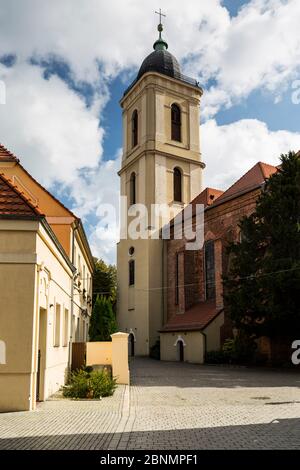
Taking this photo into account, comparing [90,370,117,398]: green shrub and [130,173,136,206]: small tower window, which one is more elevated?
[130,173,136,206]: small tower window

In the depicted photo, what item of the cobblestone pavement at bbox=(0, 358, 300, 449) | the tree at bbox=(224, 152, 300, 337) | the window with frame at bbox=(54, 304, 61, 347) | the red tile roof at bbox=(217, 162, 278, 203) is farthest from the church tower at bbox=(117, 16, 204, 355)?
the cobblestone pavement at bbox=(0, 358, 300, 449)

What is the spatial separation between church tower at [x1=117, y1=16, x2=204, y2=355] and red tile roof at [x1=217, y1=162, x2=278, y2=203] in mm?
8251

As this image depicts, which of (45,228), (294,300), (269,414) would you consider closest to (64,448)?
(269,414)

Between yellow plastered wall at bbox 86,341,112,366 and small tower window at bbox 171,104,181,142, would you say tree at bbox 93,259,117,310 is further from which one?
yellow plastered wall at bbox 86,341,112,366

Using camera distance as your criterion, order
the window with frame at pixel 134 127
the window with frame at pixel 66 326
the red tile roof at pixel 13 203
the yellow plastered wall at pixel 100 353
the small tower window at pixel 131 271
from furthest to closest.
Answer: the window with frame at pixel 134 127 → the small tower window at pixel 131 271 → the yellow plastered wall at pixel 100 353 → the window with frame at pixel 66 326 → the red tile roof at pixel 13 203

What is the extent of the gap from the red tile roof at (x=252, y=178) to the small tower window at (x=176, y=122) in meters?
11.0

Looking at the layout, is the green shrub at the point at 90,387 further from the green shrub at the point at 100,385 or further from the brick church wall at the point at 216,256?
the brick church wall at the point at 216,256

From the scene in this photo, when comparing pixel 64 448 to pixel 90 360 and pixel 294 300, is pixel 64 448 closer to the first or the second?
pixel 90 360

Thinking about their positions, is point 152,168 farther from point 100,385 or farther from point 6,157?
point 100,385

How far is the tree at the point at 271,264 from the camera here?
870 inches

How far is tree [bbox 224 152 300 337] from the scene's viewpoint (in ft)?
72.5

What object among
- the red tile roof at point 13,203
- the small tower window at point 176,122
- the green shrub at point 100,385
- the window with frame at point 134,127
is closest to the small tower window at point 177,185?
the small tower window at point 176,122

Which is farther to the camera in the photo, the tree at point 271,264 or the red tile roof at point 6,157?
the tree at point 271,264
